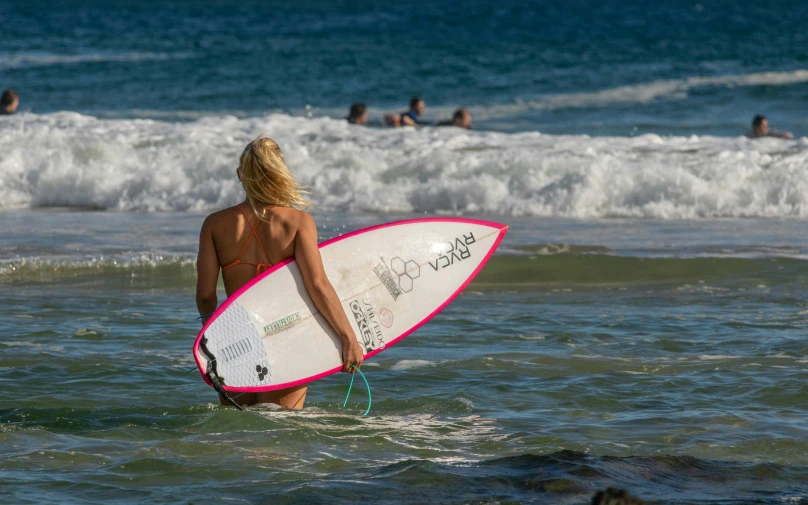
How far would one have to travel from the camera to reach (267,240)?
4.62m

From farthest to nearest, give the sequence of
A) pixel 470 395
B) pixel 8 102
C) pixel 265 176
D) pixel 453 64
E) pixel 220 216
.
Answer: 1. pixel 453 64
2. pixel 8 102
3. pixel 470 395
4. pixel 220 216
5. pixel 265 176

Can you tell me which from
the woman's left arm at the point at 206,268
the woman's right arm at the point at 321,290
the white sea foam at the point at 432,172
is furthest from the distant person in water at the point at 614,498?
the white sea foam at the point at 432,172

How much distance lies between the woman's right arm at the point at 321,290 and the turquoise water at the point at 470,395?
15.6 inches

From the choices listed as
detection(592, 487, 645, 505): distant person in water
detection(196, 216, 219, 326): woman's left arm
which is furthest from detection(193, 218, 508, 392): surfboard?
detection(592, 487, 645, 505): distant person in water

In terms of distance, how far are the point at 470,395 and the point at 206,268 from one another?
5.40 ft

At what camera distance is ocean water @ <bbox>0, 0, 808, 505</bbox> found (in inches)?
170

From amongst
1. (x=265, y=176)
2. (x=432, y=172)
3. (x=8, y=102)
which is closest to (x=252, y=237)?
(x=265, y=176)

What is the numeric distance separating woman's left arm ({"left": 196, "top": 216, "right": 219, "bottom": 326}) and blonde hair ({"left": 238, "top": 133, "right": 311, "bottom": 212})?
222mm

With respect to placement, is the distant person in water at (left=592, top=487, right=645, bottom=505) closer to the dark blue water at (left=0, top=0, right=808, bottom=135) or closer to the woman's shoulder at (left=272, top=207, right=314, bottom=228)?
the woman's shoulder at (left=272, top=207, right=314, bottom=228)

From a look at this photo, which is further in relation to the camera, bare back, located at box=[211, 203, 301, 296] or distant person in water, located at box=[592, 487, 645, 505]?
bare back, located at box=[211, 203, 301, 296]

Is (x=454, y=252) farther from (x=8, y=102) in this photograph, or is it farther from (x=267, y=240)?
(x=8, y=102)

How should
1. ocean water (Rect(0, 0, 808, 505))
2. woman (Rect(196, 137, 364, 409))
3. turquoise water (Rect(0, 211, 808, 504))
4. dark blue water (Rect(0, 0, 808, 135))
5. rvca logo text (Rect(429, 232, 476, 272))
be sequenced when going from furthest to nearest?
1. dark blue water (Rect(0, 0, 808, 135))
2. rvca logo text (Rect(429, 232, 476, 272))
3. woman (Rect(196, 137, 364, 409))
4. ocean water (Rect(0, 0, 808, 505))
5. turquoise water (Rect(0, 211, 808, 504))

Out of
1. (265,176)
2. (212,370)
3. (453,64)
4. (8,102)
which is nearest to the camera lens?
(265,176)

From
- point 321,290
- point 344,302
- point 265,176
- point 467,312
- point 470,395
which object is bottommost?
point 470,395
